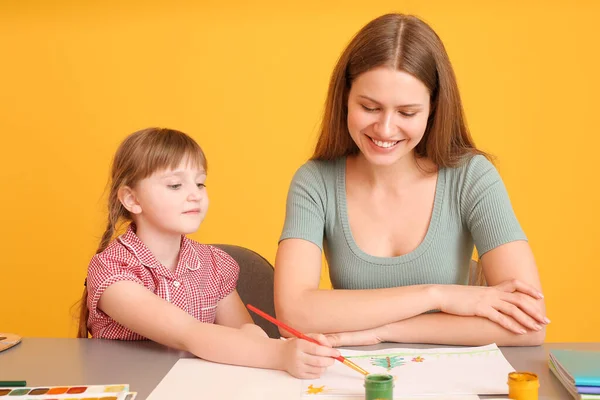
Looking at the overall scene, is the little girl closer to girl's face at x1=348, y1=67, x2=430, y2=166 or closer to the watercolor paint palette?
the watercolor paint palette

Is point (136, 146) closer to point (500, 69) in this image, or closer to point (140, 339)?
point (140, 339)

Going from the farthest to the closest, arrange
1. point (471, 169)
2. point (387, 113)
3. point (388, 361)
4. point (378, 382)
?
point (471, 169) → point (387, 113) → point (388, 361) → point (378, 382)

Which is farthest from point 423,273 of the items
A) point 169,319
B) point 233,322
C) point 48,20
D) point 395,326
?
point 48,20

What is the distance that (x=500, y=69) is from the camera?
2859 mm

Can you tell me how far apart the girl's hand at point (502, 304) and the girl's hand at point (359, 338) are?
0.13 m

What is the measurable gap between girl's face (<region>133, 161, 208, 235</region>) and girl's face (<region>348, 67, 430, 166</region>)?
35 cm

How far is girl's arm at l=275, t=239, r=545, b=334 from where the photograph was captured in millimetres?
1453

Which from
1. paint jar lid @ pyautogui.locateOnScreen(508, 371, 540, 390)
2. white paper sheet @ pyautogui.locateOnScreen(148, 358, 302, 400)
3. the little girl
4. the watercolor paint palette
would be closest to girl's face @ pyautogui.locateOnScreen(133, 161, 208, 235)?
the little girl

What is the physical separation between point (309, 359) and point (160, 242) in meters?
0.56

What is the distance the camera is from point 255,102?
2.91m

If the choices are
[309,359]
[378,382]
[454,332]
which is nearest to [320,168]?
[454,332]

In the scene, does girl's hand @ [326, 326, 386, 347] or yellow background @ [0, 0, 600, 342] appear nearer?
girl's hand @ [326, 326, 386, 347]

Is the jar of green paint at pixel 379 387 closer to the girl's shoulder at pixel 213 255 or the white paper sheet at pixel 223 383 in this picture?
the white paper sheet at pixel 223 383

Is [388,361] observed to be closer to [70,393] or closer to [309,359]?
[309,359]
